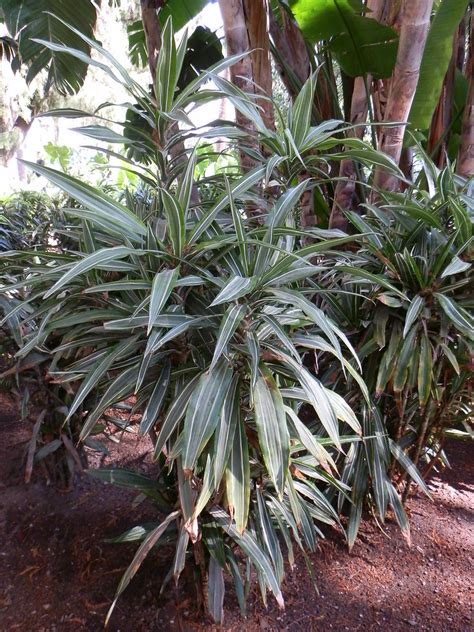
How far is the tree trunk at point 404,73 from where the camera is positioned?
1.47 m

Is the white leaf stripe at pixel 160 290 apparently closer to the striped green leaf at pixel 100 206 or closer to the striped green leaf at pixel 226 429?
the striped green leaf at pixel 100 206

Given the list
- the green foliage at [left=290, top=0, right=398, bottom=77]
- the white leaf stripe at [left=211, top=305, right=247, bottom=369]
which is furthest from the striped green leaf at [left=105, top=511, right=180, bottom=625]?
the green foliage at [left=290, top=0, right=398, bottom=77]

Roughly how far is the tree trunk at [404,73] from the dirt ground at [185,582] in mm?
1380

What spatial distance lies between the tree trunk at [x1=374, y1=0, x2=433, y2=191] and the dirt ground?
1.38 m

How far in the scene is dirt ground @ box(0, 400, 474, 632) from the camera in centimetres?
141

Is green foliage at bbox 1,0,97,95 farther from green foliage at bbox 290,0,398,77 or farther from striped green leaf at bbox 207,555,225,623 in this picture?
striped green leaf at bbox 207,555,225,623

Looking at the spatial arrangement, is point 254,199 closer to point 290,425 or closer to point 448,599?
point 290,425

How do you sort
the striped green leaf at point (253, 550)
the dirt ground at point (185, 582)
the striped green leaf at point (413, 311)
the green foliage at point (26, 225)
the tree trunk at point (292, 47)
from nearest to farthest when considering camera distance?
the striped green leaf at point (253, 550)
the striped green leaf at point (413, 311)
the dirt ground at point (185, 582)
the tree trunk at point (292, 47)
the green foliage at point (26, 225)

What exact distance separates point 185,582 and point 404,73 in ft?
6.14

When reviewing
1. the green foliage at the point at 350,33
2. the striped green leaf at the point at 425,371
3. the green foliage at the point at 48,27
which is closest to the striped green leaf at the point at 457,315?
the striped green leaf at the point at 425,371

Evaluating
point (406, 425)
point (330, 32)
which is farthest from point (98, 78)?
point (406, 425)

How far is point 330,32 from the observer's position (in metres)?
1.74

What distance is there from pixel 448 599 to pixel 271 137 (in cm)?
157

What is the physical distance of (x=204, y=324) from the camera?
103cm
